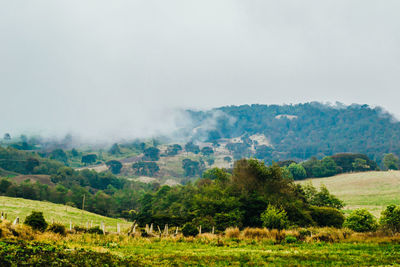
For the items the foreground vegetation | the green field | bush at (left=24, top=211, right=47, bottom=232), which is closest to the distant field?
the foreground vegetation

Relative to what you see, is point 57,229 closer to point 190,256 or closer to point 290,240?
point 190,256

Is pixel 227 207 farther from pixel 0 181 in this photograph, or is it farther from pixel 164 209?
pixel 0 181

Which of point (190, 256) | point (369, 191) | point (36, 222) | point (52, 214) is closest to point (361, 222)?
point (190, 256)

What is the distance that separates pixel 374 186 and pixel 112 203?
115 meters

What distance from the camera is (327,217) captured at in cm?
5422

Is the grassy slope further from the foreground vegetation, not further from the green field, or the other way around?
the green field

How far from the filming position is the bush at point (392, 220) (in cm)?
2662

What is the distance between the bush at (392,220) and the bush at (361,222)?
4037mm

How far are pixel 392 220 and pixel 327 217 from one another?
28.3 meters

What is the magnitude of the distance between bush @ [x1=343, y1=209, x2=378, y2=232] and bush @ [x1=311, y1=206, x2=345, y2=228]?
19.9 metres

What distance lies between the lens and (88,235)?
27.0 metres

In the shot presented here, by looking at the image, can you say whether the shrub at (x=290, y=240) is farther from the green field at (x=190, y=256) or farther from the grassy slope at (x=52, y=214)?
the grassy slope at (x=52, y=214)

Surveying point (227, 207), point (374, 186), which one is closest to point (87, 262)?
point (227, 207)

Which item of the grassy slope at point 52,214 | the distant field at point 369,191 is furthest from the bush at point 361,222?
the distant field at point 369,191
